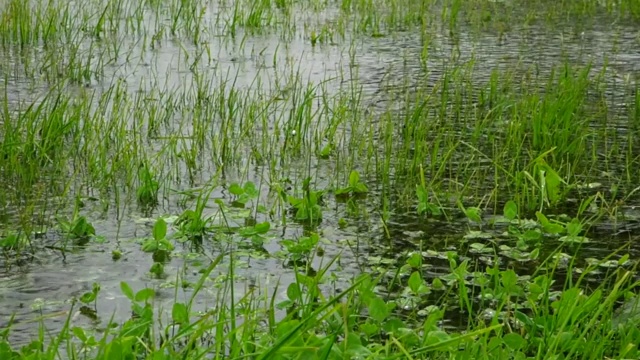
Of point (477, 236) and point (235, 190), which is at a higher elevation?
point (235, 190)

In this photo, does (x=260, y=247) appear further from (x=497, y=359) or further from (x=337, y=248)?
(x=497, y=359)

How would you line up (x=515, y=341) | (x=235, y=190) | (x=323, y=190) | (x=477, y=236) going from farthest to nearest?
1. (x=323, y=190)
2. (x=235, y=190)
3. (x=477, y=236)
4. (x=515, y=341)

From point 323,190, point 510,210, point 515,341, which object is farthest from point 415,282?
point 323,190

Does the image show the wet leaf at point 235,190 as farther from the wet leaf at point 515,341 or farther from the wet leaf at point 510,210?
the wet leaf at point 515,341

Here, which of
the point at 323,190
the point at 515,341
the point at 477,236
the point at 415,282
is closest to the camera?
the point at 515,341

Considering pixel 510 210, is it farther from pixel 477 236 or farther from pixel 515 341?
pixel 515 341

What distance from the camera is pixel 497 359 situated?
2855 mm

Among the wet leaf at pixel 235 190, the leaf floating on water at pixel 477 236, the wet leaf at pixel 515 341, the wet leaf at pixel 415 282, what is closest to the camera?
the wet leaf at pixel 515 341

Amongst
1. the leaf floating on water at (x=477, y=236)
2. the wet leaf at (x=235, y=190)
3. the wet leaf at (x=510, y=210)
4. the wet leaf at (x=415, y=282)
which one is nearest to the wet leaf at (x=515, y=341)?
the wet leaf at (x=415, y=282)

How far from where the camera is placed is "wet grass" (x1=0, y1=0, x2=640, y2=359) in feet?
10.0

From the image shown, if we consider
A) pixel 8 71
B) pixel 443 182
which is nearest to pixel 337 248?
pixel 443 182

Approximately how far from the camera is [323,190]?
15.5 ft

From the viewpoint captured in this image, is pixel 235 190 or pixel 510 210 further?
pixel 235 190

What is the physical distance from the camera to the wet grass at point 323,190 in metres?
3.06
